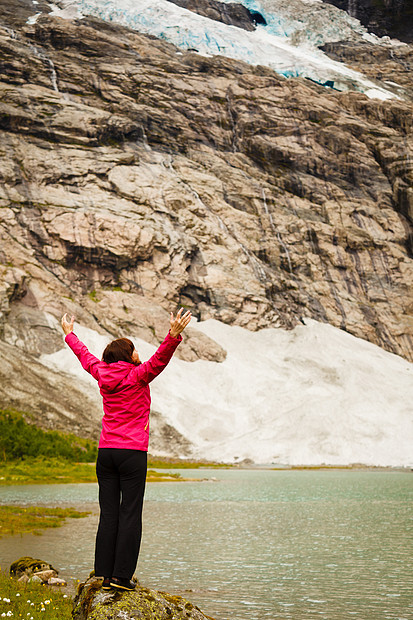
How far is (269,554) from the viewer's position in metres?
14.2

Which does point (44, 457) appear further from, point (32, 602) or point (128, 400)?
point (128, 400)

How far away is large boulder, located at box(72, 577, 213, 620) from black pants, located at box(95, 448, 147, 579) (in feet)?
0.68

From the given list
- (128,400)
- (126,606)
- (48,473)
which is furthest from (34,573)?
(48,473)

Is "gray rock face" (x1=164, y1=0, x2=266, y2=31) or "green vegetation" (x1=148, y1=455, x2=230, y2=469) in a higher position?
"gray rock face" (x1=164, y1=0, x2=266, y2=31)

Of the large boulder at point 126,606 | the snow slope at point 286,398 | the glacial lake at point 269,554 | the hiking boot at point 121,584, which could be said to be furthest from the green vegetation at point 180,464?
the hiking boot at point 121,584

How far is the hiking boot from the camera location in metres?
6.56

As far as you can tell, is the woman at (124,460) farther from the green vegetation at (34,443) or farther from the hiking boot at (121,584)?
the green vegetation at (34,443)

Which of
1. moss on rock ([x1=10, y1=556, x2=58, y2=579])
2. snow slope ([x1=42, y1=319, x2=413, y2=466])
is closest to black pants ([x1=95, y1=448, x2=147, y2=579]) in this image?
moss on rock ([x1=10, y1=556, x2=58, y2=579])

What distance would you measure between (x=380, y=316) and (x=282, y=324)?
859 inches

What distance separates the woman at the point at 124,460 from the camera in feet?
22.0

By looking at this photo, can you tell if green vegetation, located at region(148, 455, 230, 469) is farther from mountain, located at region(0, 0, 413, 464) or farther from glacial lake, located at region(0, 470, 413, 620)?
glacial lake, located at region(0, 470, 413, 620)

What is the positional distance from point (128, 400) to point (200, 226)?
321 feet

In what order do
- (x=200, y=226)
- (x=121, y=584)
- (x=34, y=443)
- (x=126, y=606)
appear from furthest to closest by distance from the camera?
(x=200, y=226)
(x=34, y=443)
(x=121, y=584)
(x=126, y=606)

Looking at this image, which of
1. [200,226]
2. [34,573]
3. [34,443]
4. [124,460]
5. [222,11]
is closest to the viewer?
[124,460]
